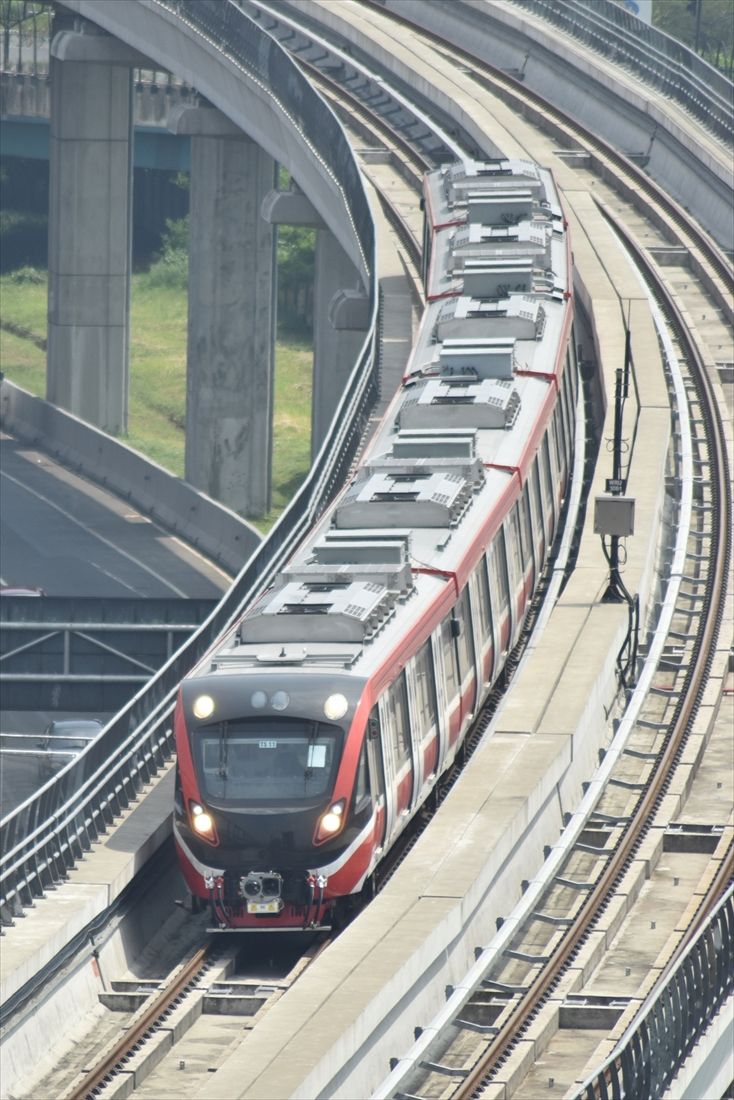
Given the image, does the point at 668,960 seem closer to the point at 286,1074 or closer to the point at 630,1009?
the point at 630,1009

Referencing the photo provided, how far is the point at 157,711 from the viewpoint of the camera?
109ft

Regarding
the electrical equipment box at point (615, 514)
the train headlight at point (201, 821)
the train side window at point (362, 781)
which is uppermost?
the electrical equipment box at point (615, 514)

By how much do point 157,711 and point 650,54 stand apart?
41.1 m

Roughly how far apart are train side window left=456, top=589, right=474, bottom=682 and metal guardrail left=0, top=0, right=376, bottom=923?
158 inches

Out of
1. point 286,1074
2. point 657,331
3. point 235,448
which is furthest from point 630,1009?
point 235,448

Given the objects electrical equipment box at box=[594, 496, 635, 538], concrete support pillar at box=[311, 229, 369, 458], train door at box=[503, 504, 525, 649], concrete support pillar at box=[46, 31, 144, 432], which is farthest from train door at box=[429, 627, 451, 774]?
concrete support pillar at box=[46, 31, 144, 432]

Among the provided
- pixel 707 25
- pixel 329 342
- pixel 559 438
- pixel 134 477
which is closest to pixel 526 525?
pixel 559 438

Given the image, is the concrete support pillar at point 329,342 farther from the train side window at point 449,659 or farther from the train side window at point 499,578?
the train side window at point 449,659

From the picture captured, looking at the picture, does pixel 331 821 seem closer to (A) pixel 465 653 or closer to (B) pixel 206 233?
(A) pixel 465 653

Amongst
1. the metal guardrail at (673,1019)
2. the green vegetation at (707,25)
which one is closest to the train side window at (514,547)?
the metal guardrail at (673,1019)

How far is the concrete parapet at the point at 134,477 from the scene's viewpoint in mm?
66688

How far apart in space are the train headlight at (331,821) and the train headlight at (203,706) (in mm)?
1758

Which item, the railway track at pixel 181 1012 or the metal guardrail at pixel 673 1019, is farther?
the railway track at pixel 181 1012

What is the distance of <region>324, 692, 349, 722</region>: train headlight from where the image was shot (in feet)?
87.0
